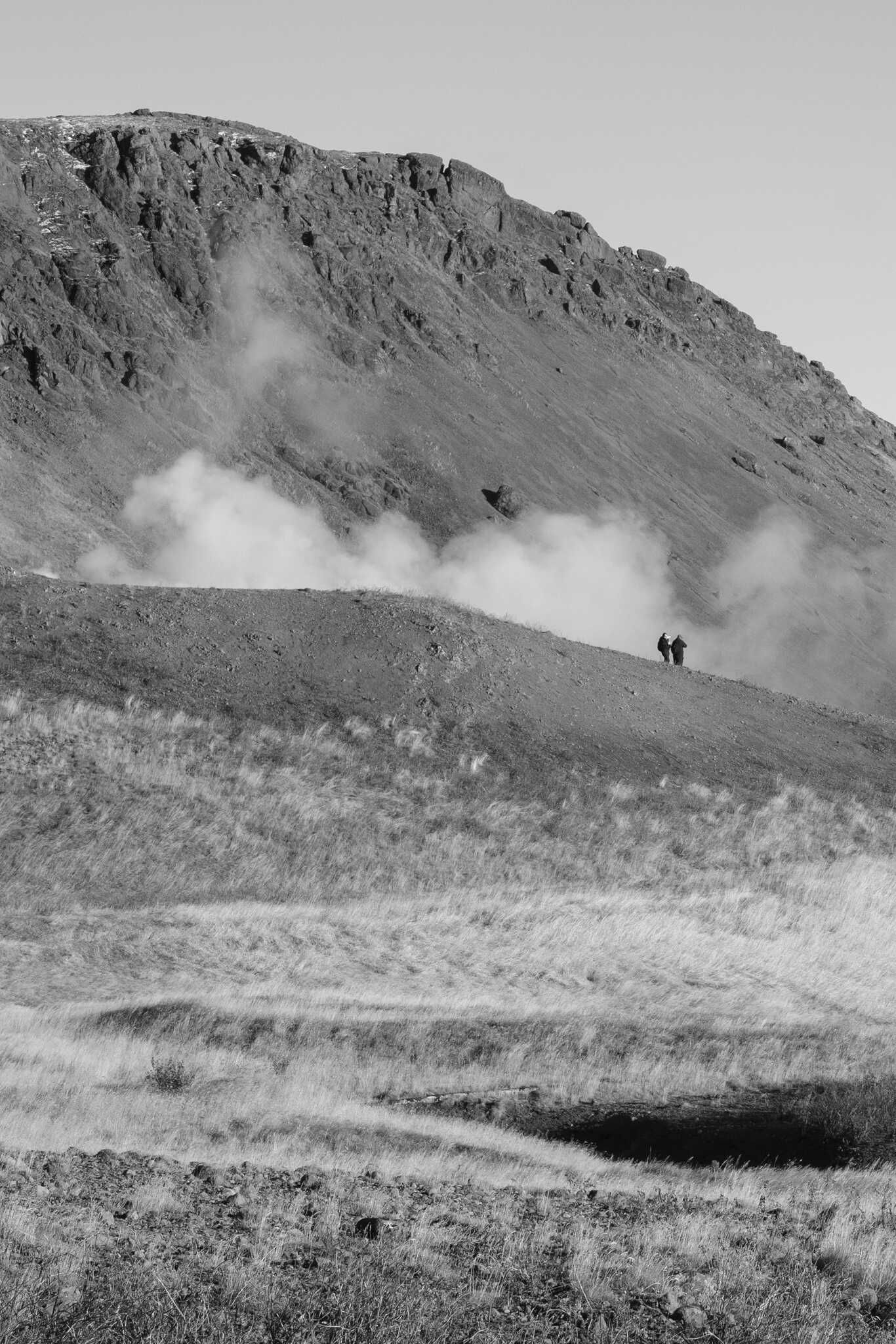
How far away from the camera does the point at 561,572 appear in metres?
93.9

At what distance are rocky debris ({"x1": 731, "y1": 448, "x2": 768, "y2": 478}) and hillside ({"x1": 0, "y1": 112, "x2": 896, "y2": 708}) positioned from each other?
0.30 metres

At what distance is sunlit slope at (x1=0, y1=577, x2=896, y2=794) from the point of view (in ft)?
117

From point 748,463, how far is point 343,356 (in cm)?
4345

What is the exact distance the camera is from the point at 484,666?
129ft

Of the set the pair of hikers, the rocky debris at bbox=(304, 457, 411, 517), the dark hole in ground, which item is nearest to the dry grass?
the dark hole in ground

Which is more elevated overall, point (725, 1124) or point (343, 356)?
point (343, 356)

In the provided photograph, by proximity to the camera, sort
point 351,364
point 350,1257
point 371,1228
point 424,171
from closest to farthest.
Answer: point 350,1257
point 371,1228
point 351,364
point 424,171

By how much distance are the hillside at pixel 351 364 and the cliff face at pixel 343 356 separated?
0.86 feet

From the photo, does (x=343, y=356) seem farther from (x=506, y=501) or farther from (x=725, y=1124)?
(x=725, y=1124)

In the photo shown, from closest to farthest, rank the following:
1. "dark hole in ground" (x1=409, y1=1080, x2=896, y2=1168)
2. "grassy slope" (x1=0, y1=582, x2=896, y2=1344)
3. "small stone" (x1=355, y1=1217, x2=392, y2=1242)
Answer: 1. "grassy slope" (x1=0, y1=582, x2=896, y2=1344)
2. "small stone" (x1=355, y1=1217, x2=392, y2=1242)
3. "dark hole in ground" (x1=409, y1=1080, x2=896, y2=1168)

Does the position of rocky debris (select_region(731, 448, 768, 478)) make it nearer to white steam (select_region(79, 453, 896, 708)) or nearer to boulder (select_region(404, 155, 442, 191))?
white steam (select_region(79, 453, 896, 708))

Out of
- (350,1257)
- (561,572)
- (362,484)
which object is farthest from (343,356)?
(350,1257)

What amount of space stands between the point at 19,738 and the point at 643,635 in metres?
63.2

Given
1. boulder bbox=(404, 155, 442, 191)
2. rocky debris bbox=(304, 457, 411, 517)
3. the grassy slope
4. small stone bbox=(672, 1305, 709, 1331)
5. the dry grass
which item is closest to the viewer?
small stone bbox=(672, 1305, 709, 1331)
